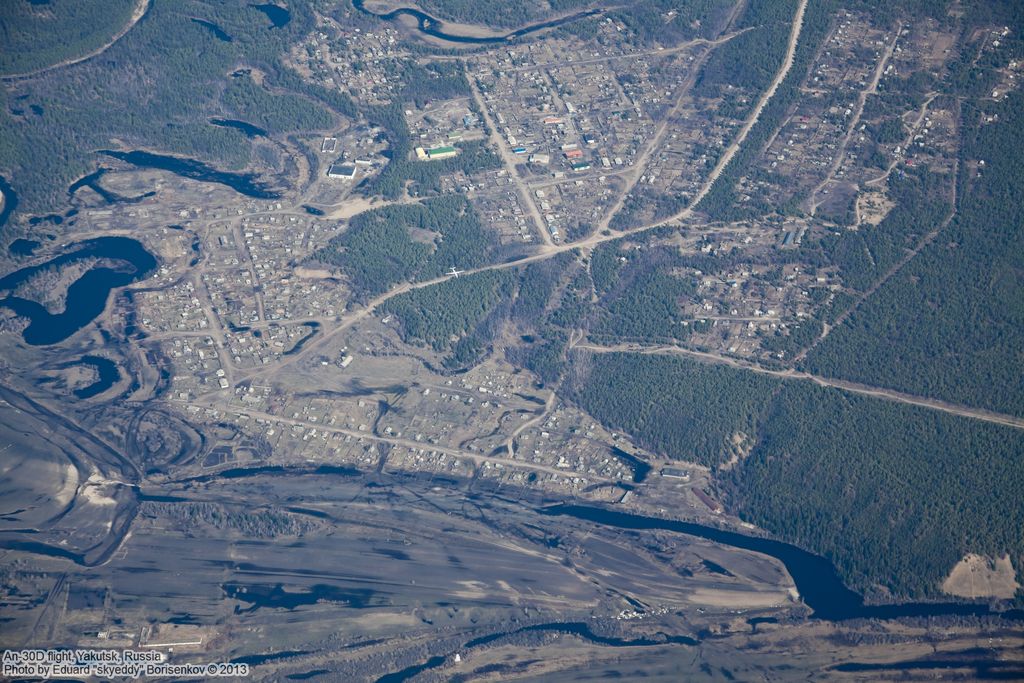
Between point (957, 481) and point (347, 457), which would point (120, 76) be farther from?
point (957, 481)

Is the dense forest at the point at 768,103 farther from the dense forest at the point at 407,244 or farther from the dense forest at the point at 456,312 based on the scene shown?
the dense forest at the point at 407,244

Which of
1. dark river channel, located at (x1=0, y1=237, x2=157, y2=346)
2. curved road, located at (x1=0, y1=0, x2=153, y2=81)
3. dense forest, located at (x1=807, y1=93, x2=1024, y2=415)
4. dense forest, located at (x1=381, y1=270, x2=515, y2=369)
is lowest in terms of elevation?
dark river channel, located at (x1=0, y1=237, x2=157, y2=346)

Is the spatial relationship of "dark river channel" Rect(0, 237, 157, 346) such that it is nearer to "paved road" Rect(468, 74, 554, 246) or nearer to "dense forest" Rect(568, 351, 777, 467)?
"paved road" Rect(468, 74, 554, 246)

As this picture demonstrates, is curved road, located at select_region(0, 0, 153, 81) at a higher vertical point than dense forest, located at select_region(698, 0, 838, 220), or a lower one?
lower

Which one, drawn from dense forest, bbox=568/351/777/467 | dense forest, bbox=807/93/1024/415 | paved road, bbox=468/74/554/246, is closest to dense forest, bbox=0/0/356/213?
paved road, bbox=468/74/554/246

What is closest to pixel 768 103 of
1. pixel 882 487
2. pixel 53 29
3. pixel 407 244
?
pixel 407 244

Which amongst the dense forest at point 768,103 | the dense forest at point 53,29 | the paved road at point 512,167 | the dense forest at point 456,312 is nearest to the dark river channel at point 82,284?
the dense forest at point 456,312

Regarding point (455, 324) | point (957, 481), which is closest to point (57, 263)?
point (455, 324)
